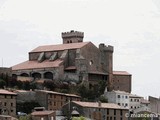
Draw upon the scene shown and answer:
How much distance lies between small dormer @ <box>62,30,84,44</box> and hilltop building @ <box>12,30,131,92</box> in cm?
822

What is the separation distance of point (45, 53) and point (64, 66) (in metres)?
9.67

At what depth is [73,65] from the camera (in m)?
159

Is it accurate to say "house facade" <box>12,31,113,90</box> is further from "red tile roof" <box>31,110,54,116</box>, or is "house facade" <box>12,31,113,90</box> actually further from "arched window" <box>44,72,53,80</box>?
"red tile roof" <box>31,110,54,116</box>

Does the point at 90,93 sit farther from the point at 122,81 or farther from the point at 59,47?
the point at 59,47

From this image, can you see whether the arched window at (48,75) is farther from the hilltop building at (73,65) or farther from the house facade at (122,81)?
the house facade at (122,81)

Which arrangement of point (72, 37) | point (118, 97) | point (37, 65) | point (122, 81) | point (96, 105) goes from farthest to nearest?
point (72, 37)
point (122, 81)
point (37, 65)
point (118, 97)
point (96, 105)

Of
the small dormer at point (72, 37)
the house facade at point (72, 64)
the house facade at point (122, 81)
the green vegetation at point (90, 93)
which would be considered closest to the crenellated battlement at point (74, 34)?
Result: the small dormer at point (72, 37)

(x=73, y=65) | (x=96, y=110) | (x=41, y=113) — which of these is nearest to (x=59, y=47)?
(x=73, y=65)

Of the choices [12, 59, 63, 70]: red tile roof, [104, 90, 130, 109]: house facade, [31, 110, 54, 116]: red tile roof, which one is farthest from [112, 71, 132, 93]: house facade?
[31, 110, 54, 116]: red tile roof

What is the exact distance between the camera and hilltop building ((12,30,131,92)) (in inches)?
6142

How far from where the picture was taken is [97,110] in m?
136

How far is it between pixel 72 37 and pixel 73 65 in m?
18.3

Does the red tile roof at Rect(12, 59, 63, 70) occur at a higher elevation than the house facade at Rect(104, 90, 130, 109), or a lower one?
higher

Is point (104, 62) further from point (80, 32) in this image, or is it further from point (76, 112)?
point (76, 112)
